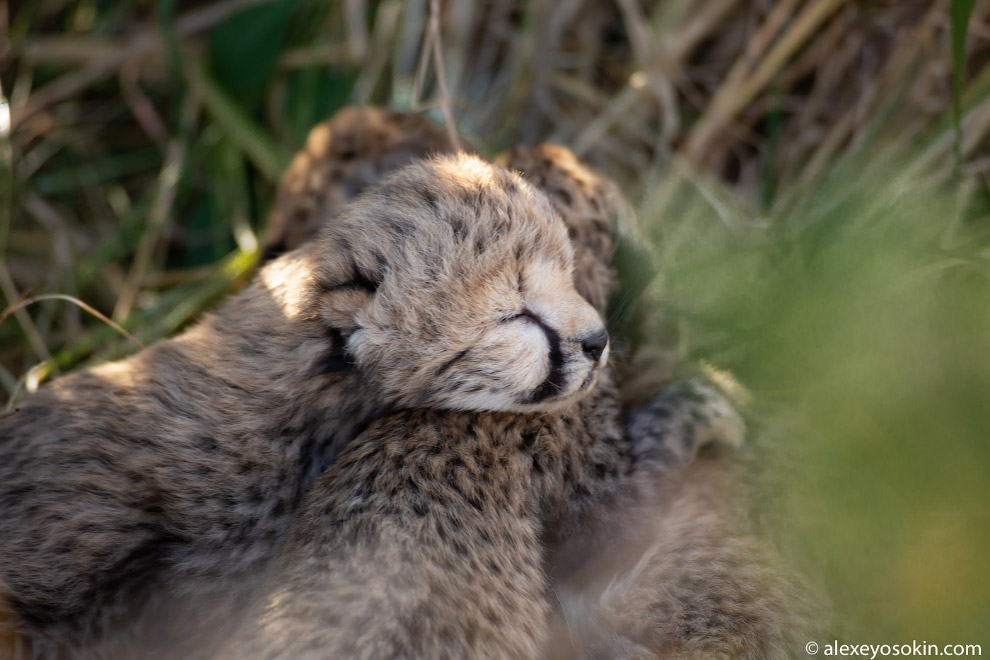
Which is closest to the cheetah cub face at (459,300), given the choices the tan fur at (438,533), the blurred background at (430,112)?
the tan fur at (438,533)

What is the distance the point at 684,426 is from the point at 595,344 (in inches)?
20.9

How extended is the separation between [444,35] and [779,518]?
7.90ft

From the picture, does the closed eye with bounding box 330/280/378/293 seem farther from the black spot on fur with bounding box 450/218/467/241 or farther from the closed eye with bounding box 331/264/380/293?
the black spot on fur with bounding box 450/218/467/241

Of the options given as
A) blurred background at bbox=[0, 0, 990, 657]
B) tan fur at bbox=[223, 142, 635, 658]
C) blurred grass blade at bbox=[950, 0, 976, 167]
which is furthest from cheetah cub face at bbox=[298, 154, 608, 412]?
blurred grass blade at bbox=[950, 0, 976, 167]

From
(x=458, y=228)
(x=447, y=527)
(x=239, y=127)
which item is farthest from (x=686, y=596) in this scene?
(x=239, y=127)

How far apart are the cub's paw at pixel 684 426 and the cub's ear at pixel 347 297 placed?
79 centimetres

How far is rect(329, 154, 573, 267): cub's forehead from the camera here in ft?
6.33

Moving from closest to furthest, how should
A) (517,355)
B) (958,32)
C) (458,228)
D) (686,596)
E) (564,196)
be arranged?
(517,355), (458,228), (686,596), (958,32), (564,196)

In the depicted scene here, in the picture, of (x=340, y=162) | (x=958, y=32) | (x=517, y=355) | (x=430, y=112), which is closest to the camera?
(x=517, y=355)

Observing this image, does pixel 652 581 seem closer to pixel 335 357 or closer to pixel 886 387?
pixel 335 357

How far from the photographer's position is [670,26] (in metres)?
3.56

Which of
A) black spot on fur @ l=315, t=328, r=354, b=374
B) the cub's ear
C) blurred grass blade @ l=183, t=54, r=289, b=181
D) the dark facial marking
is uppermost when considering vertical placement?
blurred grass blade @ l=183, t=54, r=289, b=181

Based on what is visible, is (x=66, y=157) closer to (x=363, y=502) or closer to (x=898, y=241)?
(x=363, y=502)

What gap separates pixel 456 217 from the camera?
1.95m
